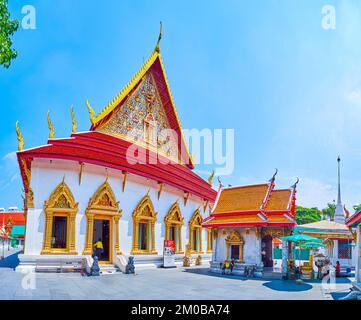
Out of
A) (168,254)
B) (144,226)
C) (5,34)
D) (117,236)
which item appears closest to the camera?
(5,34)

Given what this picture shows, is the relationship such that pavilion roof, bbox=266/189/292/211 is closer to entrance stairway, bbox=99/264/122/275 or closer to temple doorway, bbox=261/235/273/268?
temple doorway, bbox=261/235/273/268

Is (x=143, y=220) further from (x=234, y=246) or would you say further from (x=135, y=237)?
(x=234, y=246)

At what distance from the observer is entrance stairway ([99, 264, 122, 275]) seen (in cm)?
1404

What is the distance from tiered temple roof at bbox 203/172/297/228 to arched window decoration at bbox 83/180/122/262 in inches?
182

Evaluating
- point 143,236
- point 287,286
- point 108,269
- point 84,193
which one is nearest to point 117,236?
point 108,269

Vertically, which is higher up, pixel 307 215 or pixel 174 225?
pixel 307 215

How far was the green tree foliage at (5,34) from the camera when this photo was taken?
24.6ft

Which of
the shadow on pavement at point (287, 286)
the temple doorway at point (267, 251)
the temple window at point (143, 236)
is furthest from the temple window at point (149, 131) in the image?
the shadow on pavement at point (287, 286)

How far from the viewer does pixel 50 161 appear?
14.1m

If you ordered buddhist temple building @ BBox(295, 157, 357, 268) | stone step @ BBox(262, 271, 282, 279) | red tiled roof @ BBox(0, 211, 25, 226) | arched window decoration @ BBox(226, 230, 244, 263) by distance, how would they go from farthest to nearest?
red tiled roof @ BBox(0, 211, 25, 226)
buddhist temple building @ BBox(295, 157, 357, 268)
arched window decoration @ BBox(226, 230, 244, 263)
stone step @ BBox(262, 271, 282, 279)

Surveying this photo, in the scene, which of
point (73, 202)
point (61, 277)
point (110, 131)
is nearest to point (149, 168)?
point (110, 131)

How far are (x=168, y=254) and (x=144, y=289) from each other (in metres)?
7.47

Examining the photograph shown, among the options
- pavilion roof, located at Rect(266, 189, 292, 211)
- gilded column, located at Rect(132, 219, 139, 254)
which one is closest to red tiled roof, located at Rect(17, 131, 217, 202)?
gilded column, located at Rect(132, 219, 139, 254)

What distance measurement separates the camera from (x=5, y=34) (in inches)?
304
